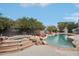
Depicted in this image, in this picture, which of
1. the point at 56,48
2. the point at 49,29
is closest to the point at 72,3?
the point at 49,29

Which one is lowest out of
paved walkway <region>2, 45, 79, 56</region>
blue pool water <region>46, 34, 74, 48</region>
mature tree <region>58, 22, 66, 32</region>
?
paved walkway <region>2, 45, 79, 56</region>

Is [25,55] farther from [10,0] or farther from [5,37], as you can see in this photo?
[10,0]

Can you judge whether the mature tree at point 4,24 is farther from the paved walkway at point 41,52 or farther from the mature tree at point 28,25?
the paved walkway at point 41,52

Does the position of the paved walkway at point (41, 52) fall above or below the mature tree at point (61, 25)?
below

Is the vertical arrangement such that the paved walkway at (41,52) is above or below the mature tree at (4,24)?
below

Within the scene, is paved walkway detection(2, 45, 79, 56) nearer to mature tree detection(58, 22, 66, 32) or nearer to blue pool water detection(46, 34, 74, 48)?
blue pool water detection(46, 34, 74, 48)

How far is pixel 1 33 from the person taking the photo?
1.77 meters

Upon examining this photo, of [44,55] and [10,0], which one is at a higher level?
[10,0]

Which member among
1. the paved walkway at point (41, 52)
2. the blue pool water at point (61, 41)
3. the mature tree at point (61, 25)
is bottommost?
the paved walkway at point (41, 52)

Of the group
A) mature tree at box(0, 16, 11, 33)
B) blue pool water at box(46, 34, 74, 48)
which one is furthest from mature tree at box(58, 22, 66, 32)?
mature tree at box(0, 16, 11, 33)

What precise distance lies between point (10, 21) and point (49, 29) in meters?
0.33

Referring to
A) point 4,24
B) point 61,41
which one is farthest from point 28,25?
point 61,41

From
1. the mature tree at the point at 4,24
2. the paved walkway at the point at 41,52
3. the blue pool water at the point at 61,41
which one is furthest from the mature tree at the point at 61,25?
the mature tree at the point at 4,24

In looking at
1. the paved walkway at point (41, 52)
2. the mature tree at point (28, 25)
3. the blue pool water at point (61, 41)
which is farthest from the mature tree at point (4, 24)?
the blue pool water at point (61, 41)
